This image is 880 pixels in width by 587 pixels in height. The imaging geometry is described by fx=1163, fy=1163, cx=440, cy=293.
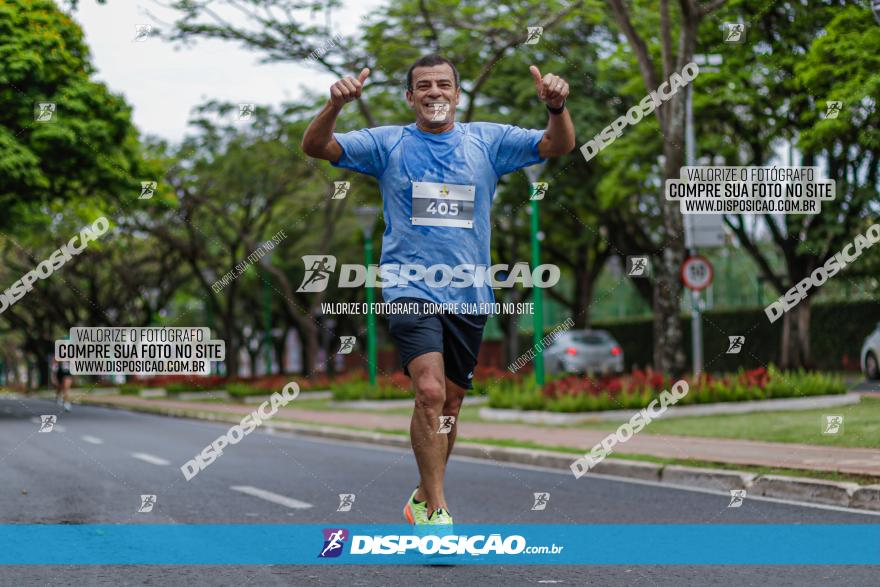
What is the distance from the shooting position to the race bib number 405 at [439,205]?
5.08 meters

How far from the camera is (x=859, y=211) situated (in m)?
23.0

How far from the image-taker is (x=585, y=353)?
30297 millimetres

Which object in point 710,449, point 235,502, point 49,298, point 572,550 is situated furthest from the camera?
point 49,298

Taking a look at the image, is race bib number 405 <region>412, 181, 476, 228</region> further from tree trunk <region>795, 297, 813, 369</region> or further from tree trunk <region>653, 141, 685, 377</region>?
tree trunk <region>795, 297, 813, 369</region>

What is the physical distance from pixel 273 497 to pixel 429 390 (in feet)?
11.9

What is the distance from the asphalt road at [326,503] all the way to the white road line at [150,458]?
1cm

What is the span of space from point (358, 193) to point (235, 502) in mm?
24230

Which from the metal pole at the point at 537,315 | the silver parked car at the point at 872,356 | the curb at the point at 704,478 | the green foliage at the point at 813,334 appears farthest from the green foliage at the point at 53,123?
the silver parked car at the point at 872,356

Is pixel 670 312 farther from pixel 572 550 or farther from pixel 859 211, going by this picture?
pixel 572 550

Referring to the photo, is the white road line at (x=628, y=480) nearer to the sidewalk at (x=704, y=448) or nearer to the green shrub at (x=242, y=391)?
the sidewalk at (x=704, y=448)

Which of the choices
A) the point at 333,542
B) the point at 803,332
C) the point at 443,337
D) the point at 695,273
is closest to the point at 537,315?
the point at 695,273

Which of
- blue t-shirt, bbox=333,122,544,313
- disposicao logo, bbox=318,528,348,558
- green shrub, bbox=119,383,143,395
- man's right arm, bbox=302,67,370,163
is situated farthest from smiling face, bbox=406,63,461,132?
green shrub, bbox=119,383,143,395

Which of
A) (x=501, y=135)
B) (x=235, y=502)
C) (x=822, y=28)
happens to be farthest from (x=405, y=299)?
(x=822, y=28)

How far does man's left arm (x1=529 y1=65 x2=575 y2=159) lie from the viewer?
489cm
